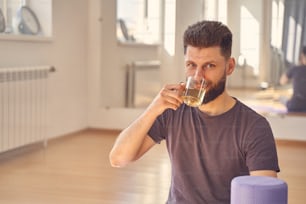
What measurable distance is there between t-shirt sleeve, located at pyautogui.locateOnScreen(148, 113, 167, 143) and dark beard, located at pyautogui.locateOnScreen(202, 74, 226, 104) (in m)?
0.18

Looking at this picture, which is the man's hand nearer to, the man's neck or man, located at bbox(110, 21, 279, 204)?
man, located at bbox(110, 21, 279, 204)

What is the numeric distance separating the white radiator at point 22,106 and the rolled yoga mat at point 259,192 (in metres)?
3.51

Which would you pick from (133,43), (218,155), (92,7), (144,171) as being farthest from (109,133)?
(218,155)

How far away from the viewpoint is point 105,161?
165 inches

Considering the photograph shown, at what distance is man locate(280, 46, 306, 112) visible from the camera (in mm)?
5091

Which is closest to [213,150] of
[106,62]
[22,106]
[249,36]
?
[22,106]

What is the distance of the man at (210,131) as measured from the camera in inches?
50.1

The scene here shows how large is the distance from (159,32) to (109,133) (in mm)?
1266

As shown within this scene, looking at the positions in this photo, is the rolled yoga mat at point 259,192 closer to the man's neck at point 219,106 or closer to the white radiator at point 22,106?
the man's neck at point 219,106

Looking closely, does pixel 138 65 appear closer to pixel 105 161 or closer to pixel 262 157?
pixel 105 161

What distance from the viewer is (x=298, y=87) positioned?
5117 mm

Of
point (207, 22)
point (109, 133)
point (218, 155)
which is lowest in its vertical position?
point (109, 133)

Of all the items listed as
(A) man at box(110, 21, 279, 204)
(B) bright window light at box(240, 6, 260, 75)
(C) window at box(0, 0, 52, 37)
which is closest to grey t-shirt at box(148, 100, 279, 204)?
(A) man at box(110, 21, 279, 204)

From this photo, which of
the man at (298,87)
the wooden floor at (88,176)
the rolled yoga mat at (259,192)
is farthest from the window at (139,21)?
the rolled yoga mat at (259,192)
